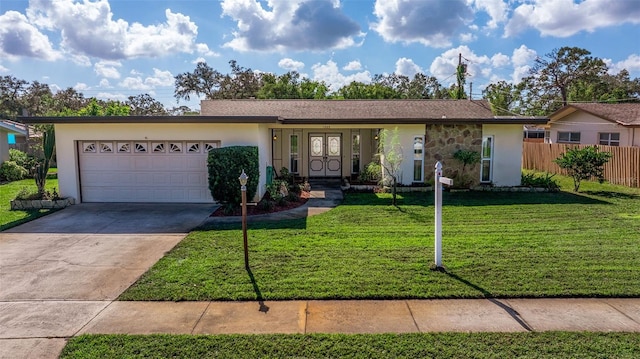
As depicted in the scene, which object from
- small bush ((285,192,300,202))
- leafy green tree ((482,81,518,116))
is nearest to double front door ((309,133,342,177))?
small bush ((285,192,300,202))

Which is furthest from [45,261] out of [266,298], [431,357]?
[431,357]

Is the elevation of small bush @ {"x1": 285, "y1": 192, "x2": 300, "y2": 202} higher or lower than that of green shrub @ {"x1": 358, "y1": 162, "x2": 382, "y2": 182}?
lower

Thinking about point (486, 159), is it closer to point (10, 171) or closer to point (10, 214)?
point (10, 214)

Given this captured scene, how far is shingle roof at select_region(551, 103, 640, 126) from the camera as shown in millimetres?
19653

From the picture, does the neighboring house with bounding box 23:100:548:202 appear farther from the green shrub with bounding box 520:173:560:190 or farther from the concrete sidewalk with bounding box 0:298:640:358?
the concrete sidewalk with bounding box 0:298:640:358

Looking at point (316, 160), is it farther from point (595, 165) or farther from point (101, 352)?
point (101, 352)

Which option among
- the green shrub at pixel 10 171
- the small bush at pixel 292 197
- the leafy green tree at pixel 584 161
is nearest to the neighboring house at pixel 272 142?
the small bush at pixel 292 197

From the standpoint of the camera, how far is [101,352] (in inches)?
161

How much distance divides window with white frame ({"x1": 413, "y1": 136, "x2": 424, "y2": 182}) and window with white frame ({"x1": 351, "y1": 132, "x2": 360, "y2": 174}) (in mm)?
3555

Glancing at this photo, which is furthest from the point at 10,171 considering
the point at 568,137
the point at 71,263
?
the point at 568,137

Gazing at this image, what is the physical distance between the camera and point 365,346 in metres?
4.15

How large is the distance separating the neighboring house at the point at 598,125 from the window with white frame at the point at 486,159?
920 centimetres

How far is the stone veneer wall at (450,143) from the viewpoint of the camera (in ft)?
47.2

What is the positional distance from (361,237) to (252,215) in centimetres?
337
